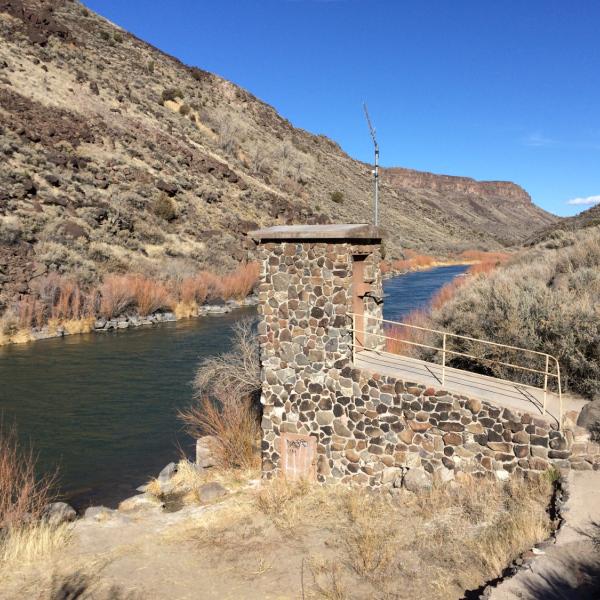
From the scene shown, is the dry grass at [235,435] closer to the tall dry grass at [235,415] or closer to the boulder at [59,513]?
the tall dry grass at [235,415]

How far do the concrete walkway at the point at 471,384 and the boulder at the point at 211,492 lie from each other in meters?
3.85

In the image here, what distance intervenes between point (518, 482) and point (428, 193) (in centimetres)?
15984

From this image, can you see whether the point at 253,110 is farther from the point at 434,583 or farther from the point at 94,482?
the point at 434,583

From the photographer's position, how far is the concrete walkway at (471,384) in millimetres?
8641

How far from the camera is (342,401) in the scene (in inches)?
393

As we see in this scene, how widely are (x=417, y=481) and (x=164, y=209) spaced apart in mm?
32607

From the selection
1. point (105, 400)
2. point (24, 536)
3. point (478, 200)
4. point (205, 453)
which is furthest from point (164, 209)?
point (478, 200)

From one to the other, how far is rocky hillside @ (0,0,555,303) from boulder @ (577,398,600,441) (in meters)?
23.6

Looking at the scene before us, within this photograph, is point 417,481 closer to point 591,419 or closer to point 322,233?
point 591,419

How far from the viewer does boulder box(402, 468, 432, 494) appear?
358 inches

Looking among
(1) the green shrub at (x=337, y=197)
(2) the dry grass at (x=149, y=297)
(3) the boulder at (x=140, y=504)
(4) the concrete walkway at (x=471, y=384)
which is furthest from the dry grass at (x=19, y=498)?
(1) the green shrub at (x=337, y=197)

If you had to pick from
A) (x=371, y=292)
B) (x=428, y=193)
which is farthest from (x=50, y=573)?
(x=428, y=193)

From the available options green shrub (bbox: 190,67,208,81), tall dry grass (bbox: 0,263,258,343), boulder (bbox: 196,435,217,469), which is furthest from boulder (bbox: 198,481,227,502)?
green shrub (bbox: 190,67,208,81)

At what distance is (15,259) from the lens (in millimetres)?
25922
